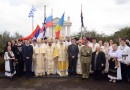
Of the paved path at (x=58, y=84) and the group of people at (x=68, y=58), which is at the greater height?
the group of people at (x=68, y=58)

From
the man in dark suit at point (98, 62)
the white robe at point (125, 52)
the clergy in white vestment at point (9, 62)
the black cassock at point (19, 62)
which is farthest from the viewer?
the black cassock at point (19, 62)

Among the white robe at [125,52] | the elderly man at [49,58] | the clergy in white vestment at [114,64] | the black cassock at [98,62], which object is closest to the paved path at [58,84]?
the clergy in white vestment at [114,64]

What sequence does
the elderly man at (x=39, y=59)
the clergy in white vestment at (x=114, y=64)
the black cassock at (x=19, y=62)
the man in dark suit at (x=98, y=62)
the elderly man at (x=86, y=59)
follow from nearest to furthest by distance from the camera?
the clergy in white vestment at (x=114, y=64), the man in dark suit at (x=98, y=62), the elderly man at (x=86, y=59), the black cassock at (x=19, y=62), the elderly man at (x=39, y=59)

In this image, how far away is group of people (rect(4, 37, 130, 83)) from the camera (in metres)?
12.8

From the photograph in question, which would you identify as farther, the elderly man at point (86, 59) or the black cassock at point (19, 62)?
the black cassock at point (19, 62)

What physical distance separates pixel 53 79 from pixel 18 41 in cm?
269

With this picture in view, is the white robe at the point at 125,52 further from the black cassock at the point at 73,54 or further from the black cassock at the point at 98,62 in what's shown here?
the black cassock at the point at 73,54

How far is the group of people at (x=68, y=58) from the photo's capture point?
1279cm

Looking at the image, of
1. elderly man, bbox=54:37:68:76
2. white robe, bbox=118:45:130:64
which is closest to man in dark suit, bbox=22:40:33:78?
elderly man, bbox=54:37:68:76

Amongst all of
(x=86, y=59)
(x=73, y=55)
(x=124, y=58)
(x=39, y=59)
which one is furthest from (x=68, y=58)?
(x=124, y=58)

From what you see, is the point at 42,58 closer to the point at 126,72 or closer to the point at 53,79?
the point at 53,79

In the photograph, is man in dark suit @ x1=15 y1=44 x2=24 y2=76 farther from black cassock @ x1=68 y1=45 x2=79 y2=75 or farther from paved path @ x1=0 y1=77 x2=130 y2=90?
black cassock @ x1=68 y1=45 x2=79 y2=75

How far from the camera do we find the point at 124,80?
1297 cm

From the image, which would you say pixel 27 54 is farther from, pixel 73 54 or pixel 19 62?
pixel 73 54
